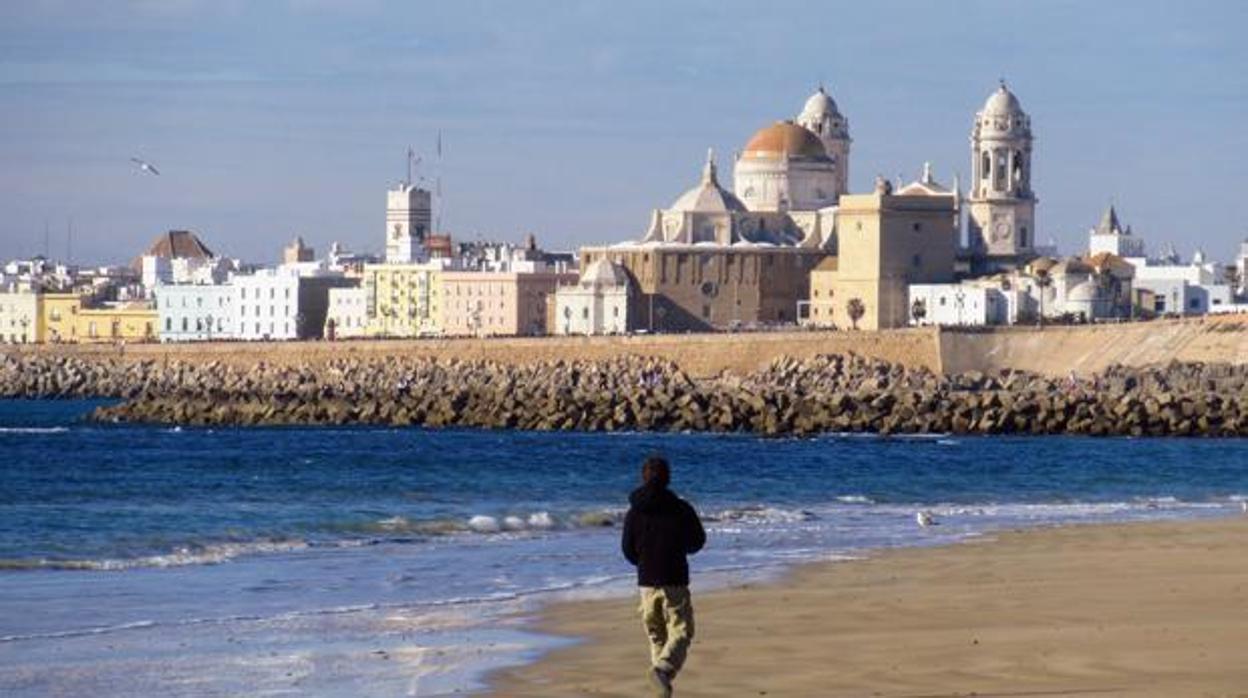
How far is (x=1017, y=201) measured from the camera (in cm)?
11838

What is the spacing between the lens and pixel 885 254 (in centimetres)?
10644

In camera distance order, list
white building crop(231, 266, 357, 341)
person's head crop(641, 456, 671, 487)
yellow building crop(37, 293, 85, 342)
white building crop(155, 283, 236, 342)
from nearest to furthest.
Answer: person's head crop(641, 456, 671, 487)
white building crop(231, 266, 357, 341)
white building crop(155, 283, 236, 342)
yellow building crop(37, 293, 85, 342)

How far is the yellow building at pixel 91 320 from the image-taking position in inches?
5472

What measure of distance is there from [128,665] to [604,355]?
80625 mm

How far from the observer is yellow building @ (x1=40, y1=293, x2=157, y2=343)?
139000 millimetres

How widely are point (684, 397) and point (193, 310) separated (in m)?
74.5

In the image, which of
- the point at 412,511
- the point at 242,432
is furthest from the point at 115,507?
the point at 242,432

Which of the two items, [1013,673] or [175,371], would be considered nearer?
[1013,673]

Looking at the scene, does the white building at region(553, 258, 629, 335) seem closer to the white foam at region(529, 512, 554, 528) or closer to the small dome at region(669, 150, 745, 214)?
the small dome at region(669, 150, 745, 214)

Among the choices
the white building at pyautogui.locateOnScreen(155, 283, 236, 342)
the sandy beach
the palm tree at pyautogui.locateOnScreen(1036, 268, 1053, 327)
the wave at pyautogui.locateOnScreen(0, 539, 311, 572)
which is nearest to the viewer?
the sandy beach

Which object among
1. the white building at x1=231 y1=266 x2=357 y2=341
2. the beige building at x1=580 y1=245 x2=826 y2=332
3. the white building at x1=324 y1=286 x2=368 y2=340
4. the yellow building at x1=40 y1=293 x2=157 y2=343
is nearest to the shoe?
the beige building at x1=580 y1=245 x2=826 y2=332

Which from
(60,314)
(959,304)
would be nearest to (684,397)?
(959,304)

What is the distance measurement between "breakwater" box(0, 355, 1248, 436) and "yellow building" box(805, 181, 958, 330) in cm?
1254

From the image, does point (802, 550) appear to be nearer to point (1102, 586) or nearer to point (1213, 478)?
point (1102, 586)
